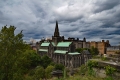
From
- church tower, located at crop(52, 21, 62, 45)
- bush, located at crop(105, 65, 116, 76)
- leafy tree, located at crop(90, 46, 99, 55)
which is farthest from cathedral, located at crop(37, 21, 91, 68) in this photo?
bush, located at crop(105, 65, 116, 76)

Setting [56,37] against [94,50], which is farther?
[94,50]

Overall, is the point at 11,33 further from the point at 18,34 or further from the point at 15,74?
the point at 15,74

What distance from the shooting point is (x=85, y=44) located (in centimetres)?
8344

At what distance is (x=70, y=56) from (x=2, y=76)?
40298mm

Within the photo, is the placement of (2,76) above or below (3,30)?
below

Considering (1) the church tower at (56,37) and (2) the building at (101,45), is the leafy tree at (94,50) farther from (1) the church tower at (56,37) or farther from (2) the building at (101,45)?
(1) the church tower at (56,37)

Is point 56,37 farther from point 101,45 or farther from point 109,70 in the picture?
point 109,70

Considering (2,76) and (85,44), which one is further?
(85,44)

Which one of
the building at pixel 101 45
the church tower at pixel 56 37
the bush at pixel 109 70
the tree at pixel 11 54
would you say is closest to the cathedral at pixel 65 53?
the church tower at pixel 56 37

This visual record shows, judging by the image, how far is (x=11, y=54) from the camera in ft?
47.6

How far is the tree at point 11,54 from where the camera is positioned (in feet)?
45.1

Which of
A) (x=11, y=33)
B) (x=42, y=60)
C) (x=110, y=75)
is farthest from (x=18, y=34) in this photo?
(x=42, y=60)

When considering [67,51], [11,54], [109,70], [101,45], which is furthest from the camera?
[101,45]

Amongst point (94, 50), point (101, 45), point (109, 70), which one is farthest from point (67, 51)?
point (109, 70)
